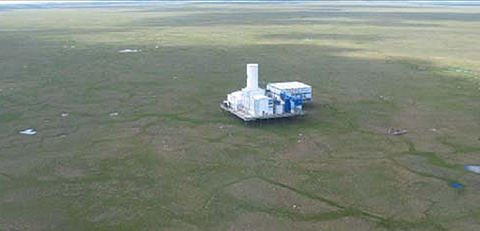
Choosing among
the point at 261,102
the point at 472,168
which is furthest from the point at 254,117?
the point at 472,168

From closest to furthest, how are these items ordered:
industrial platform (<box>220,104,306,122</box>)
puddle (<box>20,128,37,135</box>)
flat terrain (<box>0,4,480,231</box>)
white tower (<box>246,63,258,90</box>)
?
flat terrain (<box>0,4,480,231</box>), puddle (<box>20,128,37,135</box>), industrial platform (<box>220,104,306,122</box>), white tower (<box>246,63,258,90</box>)

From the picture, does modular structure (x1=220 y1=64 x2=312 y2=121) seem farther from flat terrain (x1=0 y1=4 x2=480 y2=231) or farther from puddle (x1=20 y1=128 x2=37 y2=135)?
puddle (x1=20 y1=128 x2=37 y2=135)

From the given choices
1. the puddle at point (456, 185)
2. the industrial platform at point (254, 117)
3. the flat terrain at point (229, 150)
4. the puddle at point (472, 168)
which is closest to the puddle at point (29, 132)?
the flat terrain at point (229, 150)

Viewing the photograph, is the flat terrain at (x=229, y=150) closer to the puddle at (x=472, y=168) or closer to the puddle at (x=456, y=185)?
the puddle at (x=456, y=185)

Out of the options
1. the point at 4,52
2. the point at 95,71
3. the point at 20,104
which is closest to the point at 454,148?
the point at 20,104

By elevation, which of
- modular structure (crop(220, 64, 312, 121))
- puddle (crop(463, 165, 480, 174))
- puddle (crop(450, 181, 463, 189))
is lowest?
puddle (crop(463, 165, 480, 174))

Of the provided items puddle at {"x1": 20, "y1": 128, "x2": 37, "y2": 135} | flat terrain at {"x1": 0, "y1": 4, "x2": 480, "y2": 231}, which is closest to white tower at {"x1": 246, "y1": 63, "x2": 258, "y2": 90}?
flat terrain at {"x1": 0, "y1": 4, "x2": 480, "y2": 231}
